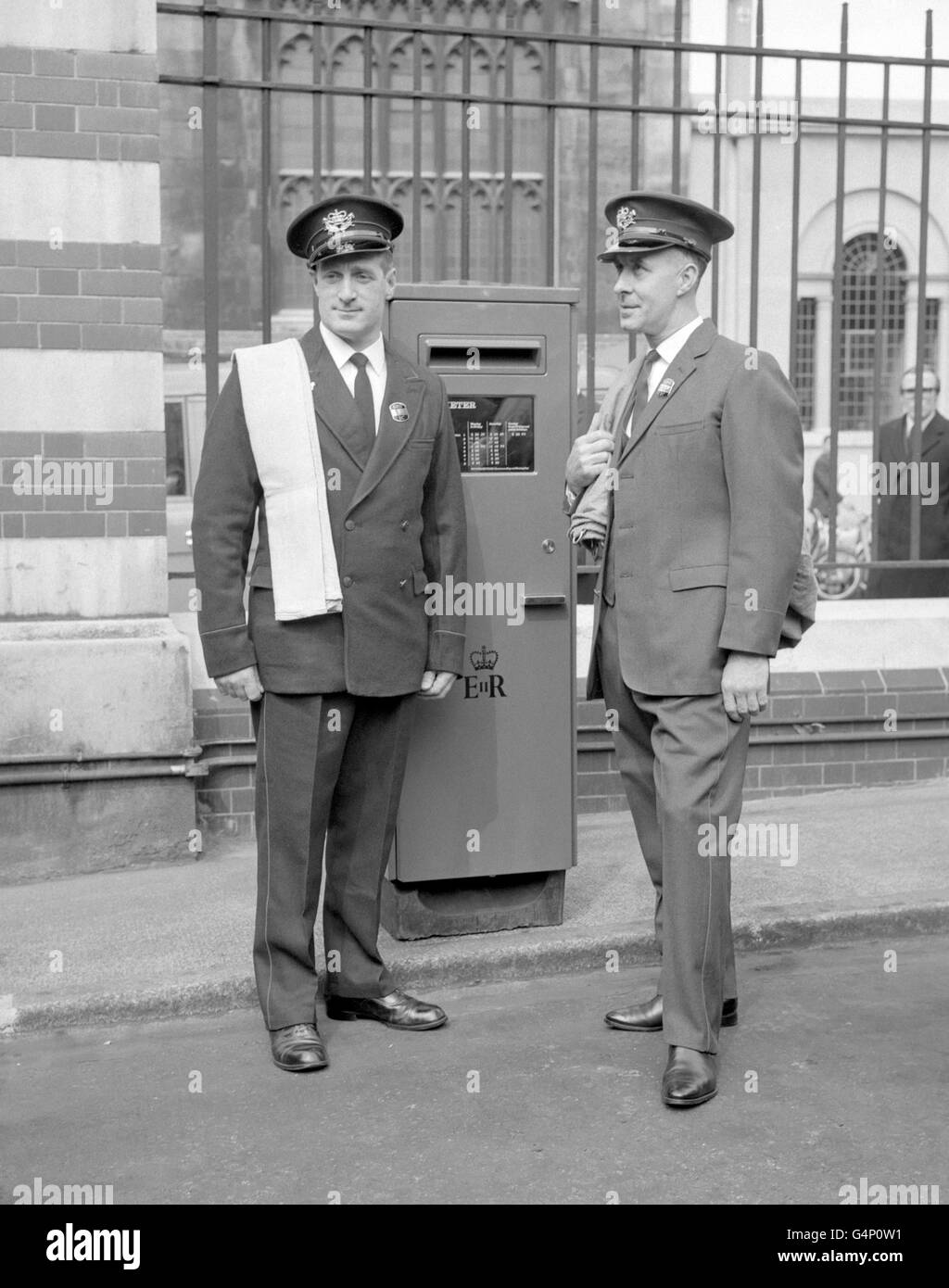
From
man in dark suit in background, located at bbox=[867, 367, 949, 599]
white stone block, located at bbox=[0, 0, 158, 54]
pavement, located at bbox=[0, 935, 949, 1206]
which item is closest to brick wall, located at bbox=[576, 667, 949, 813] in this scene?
man in dark suit in background, located at bbox=[867, 367, 949, 599]

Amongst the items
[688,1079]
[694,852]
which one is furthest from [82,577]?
[688,1079]

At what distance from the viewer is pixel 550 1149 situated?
11.9 ft

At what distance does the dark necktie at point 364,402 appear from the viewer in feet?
14.1

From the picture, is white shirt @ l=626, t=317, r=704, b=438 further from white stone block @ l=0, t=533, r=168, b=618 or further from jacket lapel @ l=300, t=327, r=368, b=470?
white stone block @ l=0, t=533, r=168, b=618

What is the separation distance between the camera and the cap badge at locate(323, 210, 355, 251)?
4.22m

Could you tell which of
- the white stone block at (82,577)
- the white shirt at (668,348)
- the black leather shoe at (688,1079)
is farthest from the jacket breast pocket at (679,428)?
the white stone block at (82,577)

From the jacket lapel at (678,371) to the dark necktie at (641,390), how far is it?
0.27ft

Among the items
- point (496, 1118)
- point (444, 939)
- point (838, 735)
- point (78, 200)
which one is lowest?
point (496, 1118)

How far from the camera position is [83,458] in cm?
600

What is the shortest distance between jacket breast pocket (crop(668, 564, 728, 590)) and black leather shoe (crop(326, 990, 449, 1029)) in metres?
1.45

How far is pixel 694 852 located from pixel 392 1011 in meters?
1.11

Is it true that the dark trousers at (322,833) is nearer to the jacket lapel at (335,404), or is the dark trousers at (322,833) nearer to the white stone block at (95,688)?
the jacket lapel at (335,404)

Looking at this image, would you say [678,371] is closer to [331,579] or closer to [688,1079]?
[331,579]

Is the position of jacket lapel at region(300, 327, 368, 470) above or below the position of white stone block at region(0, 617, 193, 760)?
above
